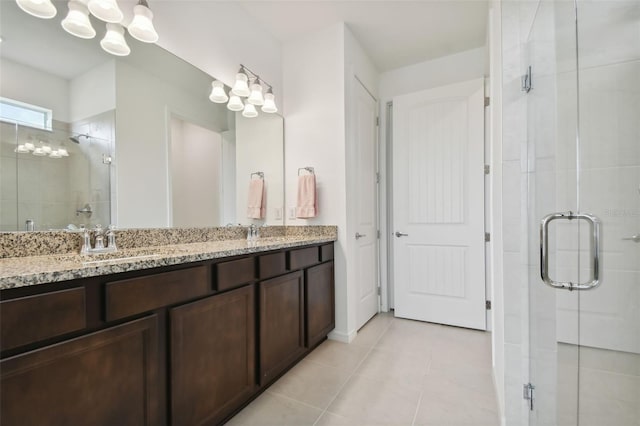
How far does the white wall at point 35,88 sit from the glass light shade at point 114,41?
29cm

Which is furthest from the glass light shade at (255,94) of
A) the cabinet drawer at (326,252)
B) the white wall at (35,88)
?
the cabinet drawer at (326,252)

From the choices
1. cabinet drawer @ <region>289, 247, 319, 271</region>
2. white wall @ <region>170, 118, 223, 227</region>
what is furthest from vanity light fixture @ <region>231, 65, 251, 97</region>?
cabinet drawer @ <region>289, 247, 319, 271</region>

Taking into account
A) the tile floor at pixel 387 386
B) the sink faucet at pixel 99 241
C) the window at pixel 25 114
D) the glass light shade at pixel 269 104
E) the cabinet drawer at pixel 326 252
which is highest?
the glass light shade at pixel 269 104

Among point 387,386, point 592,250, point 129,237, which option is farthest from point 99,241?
point 592,250

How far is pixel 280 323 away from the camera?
70.4 inches

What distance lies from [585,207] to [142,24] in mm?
2174

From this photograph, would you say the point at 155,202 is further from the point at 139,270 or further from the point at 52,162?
the point at 139,270

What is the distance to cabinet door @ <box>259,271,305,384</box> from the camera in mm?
1641

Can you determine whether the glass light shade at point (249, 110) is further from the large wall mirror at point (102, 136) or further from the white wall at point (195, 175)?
the white wall at point (195, 175)

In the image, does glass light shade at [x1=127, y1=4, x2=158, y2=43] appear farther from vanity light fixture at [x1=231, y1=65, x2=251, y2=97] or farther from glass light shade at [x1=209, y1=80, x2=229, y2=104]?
vanity light fixture at [x1=231, y1=65, x2=251, y2=97]

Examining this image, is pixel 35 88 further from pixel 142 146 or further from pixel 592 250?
pixel 592 250

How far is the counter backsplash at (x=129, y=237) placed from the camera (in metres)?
1.14

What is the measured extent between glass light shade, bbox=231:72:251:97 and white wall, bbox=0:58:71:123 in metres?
1.05

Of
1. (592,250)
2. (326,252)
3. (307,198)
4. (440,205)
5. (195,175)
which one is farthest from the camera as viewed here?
(440,205)
